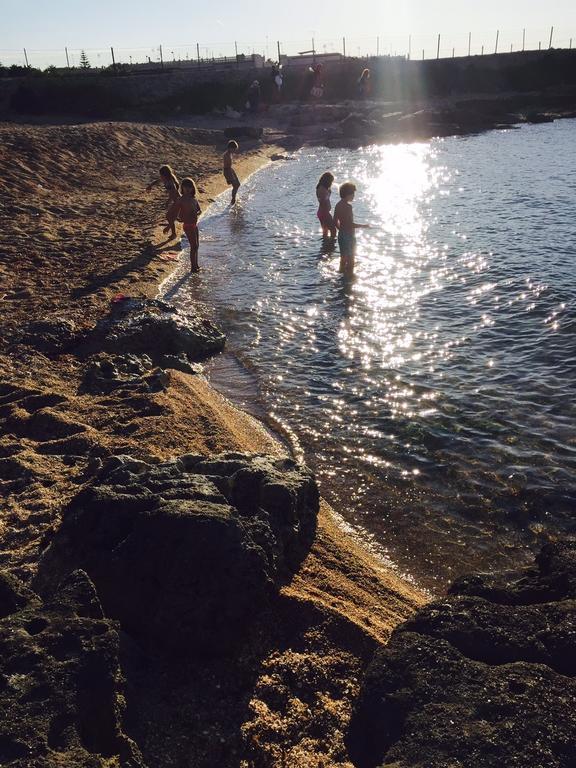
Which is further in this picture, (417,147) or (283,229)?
(417,147)

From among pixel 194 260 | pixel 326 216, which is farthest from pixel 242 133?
pixel 194 260

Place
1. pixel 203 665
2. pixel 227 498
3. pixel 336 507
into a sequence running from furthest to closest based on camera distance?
pixel 336 507, pixel 227 498, pixel 203 665

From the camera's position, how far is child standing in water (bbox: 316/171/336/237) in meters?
14.8

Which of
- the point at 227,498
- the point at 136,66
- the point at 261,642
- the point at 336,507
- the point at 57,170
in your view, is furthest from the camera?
the point at 136,66

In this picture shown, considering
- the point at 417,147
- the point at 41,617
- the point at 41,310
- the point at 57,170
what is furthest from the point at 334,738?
the point at 417,147

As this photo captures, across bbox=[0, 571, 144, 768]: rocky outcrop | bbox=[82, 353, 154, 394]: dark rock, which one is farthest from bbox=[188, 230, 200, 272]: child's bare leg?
bbox=[0, 571, 144, 768]: rocky outcrop

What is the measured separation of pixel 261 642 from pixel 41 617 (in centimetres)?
140

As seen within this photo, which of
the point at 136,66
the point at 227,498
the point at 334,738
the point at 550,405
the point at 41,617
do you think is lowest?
the point at 550,405

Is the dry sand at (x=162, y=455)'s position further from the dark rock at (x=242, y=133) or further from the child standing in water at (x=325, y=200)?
the dark rock at (x=242, y=133)

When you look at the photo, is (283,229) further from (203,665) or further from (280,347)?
(203,665)

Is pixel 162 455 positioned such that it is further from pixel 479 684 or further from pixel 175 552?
pixel 479 684

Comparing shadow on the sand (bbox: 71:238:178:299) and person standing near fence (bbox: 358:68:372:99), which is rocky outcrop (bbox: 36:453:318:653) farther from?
person standing near fence (bbox: 358:68:372:99)

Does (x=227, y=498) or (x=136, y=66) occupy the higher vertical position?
(x=136, y=66)

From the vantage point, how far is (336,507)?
655 centimetres
